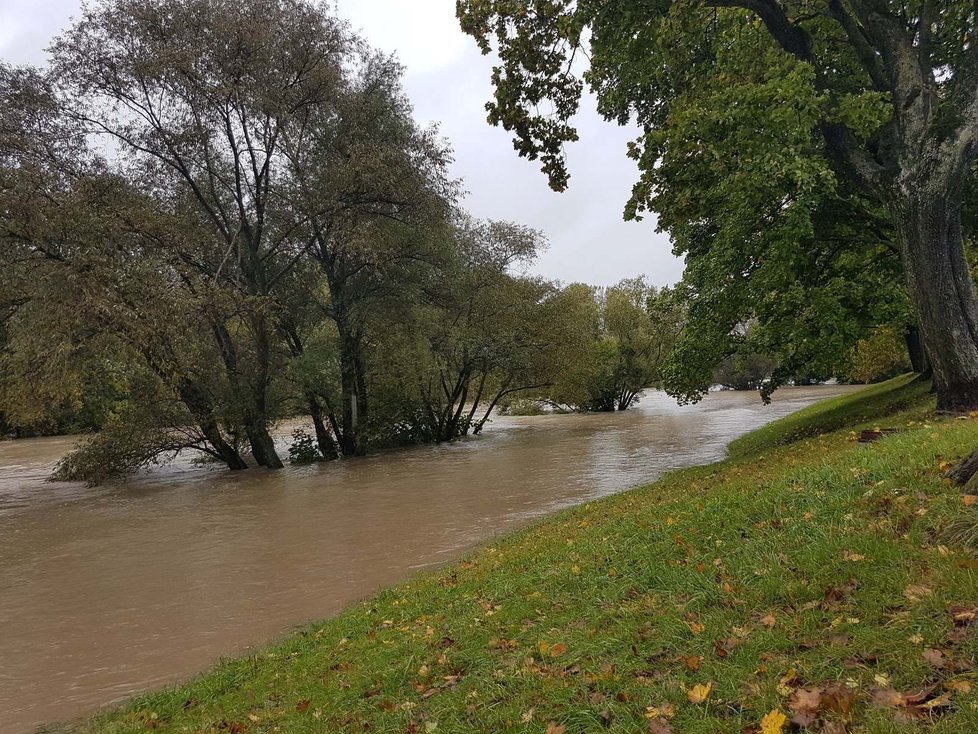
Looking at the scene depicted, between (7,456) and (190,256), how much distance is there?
30.0 metres

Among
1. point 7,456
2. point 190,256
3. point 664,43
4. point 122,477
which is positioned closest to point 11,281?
point 190,256

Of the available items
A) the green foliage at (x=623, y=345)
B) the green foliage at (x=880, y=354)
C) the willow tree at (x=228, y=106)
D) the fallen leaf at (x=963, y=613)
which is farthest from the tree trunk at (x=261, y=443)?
the fallen leaf at (x=963, y=613)

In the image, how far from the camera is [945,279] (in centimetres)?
1080

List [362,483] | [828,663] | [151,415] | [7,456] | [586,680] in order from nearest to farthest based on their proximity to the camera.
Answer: [828,663] → [586,680] → [362,483] → [151,415] → [7,456]

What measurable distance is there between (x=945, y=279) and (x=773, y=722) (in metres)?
10.5

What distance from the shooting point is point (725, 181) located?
11.4 m

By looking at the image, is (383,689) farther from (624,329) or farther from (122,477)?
(624,329)

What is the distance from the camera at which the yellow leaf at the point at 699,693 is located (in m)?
3.78

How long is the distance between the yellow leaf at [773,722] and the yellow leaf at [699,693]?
1.60 feet

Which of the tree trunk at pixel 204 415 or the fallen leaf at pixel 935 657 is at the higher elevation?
the tree trunk at pixel 204 415

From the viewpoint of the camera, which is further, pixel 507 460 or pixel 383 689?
pixel 507 460

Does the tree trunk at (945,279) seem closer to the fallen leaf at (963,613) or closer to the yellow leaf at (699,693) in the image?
the fallen leaf at (963,613)

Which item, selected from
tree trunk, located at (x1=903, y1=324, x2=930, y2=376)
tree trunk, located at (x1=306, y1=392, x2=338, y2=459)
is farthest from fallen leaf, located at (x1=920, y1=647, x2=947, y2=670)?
tree trunk, located at (x1=306, y1=392, x2=338, y2=459)

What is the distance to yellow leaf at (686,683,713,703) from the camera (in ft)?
12.4
